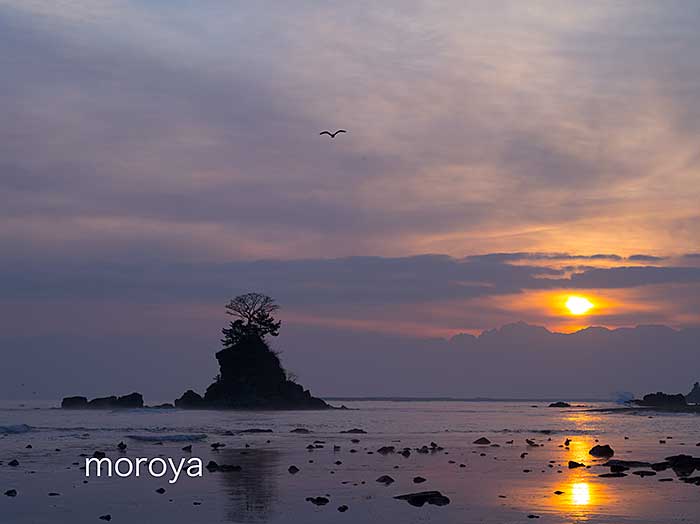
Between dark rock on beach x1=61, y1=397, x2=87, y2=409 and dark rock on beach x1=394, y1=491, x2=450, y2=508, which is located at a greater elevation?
dark rock on beach x1=61, y1=397, x2=87, y2=409

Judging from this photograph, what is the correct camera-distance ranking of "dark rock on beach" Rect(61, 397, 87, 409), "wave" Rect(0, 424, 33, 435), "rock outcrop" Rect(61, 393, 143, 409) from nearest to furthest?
"wave" Rect(0, 424, 33, 435), "rock outcrop" Rect(61, 393, 143, 409), "dark rock on beach" Rect(61, 397, 87, 409)

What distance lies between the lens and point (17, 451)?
51062mm

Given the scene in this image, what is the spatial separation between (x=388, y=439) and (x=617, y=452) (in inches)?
821

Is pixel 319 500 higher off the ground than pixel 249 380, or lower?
lower

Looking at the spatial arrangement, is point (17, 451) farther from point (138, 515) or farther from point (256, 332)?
point (256, 332)

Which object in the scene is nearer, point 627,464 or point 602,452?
point 627,464

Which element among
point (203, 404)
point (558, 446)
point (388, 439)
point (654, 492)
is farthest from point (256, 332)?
point (654, 492)

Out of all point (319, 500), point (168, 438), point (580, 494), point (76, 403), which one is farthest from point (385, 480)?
point (76, 403)

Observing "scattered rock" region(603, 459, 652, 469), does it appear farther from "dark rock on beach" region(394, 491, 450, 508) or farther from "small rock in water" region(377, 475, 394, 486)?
"dark rock on beach" region(394, 491, 450, 508)

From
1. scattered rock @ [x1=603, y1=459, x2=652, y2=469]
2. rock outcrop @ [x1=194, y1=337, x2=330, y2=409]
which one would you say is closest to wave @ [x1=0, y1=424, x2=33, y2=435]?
scattered rock @ [x1=603, y1=459, x2=652, y2=469]

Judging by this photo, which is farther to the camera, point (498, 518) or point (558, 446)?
point (558, 446)

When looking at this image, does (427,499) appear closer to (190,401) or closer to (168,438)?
(168,438)

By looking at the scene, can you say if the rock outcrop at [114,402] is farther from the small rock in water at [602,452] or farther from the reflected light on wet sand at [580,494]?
the reflected light on wet sand at [580,494]

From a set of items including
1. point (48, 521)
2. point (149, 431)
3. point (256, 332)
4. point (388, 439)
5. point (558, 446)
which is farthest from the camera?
point (256, 332)
